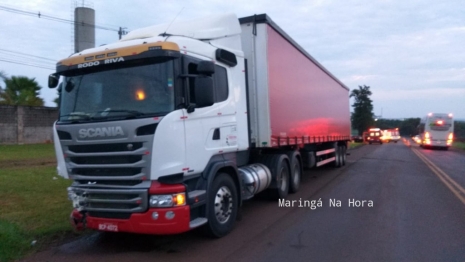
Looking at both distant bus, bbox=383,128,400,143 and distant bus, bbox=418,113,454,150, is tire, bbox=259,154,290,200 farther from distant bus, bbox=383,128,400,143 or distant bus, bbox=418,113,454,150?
distant bus, bbox=383,128,400,143

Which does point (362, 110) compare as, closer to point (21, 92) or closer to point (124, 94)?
point (21, 92)

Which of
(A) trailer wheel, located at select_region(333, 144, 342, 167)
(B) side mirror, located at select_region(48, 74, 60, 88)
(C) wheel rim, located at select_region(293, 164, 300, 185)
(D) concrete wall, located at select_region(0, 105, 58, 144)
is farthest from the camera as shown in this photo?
(D) concrete wall, located at select_region(0, 105, 58, 144)

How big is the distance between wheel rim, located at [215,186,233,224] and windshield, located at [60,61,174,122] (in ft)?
5.87

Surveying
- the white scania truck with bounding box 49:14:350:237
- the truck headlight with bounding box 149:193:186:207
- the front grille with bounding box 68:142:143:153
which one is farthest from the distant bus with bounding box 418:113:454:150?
the front grille with bounding box 68:142:143:153

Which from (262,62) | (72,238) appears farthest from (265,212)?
(72,238)

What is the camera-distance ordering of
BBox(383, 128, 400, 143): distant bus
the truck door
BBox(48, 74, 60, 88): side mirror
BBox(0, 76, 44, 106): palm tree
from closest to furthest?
the truck door, BBox(48, 74, 60, 88): side mirror, BBox(0, 76, 44, 106): palm tree, BBox(383, 128, 400, 143): distant bus

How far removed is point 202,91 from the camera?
21.2ft

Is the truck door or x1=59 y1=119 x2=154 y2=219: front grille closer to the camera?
x1=59 y1=119 x2=154 y2=219: front grille

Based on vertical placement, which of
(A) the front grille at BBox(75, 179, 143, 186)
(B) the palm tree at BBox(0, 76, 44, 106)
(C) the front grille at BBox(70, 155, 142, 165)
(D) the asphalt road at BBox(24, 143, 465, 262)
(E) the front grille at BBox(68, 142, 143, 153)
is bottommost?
(D) the asphalt road at BBox(24, 143, 465, 262)

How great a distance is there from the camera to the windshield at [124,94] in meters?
6.22

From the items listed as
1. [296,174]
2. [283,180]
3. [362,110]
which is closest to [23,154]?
[296,174]

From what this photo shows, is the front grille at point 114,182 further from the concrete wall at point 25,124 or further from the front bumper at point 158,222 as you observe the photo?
the concrete wall at point 25,124

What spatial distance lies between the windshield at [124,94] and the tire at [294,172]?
562cm

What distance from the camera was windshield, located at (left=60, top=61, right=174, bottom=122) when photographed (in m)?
6.22
